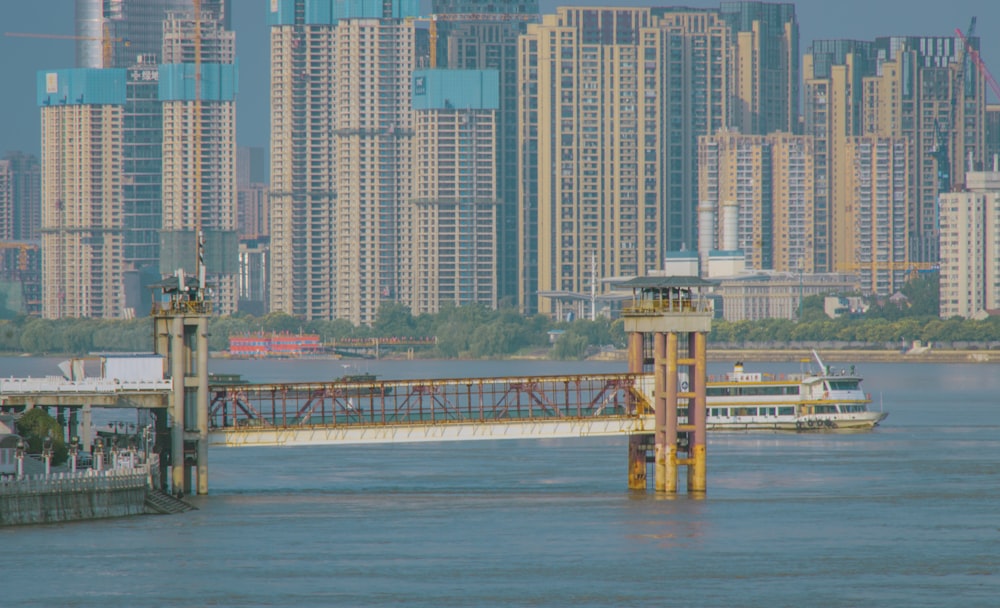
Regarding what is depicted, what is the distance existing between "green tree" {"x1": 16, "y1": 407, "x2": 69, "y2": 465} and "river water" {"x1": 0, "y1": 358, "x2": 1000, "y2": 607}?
4.84 meters

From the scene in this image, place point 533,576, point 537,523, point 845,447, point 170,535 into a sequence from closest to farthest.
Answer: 1. point 533,576
2. point 170,535
3. point 537,523
4. point 845,447

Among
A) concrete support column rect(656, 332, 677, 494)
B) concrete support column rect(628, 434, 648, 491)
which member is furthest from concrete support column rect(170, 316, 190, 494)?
concrete support column rect(656, 332, 677, 494)

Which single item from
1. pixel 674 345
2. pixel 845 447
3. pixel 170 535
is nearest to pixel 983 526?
pixel 674 345

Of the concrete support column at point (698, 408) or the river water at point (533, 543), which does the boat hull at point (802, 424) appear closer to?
the river water at point (533, 543)

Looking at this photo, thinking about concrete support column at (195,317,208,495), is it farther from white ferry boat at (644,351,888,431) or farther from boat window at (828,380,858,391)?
boat window at (828,380,858,391)

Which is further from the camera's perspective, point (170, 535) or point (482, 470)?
point (482, 470)

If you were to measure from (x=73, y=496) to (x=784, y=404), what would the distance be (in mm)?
67974

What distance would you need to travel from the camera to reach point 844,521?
7681cm

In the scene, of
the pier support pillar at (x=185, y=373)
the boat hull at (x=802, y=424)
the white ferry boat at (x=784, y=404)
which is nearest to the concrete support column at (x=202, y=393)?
the pier support pillar at (x=185, y=373)

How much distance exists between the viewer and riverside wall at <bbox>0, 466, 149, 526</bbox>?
6944 centimetres

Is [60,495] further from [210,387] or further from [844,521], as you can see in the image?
[844,521]

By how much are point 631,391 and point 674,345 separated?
A: 302 cm

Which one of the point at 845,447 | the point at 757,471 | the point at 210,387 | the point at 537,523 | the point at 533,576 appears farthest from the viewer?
the point at 845,447

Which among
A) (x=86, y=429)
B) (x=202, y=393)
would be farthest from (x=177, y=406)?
(x=86, y=429)
